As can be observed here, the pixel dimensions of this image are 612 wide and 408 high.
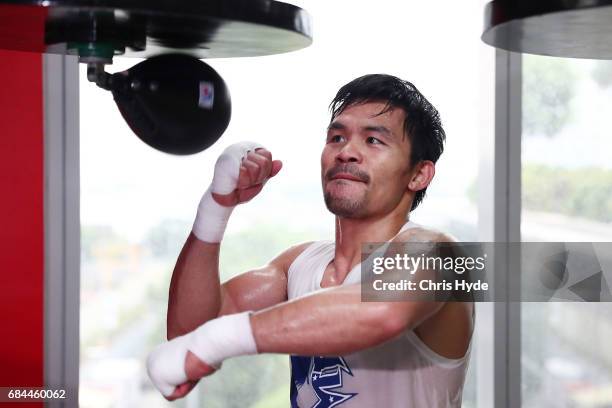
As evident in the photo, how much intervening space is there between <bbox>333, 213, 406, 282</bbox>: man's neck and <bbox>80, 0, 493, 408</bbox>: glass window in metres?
0.69

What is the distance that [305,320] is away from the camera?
0.84 meters

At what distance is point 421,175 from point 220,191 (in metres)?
0.31

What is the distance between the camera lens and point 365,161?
112 cm

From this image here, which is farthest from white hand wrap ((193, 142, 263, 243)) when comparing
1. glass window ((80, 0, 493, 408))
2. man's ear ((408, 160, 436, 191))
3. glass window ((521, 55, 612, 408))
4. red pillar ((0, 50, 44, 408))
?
glass window ((521, 55, 612, 408))

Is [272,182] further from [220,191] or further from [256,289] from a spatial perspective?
[220,191]

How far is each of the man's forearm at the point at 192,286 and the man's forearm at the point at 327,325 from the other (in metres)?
0.35

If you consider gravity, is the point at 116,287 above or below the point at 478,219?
below

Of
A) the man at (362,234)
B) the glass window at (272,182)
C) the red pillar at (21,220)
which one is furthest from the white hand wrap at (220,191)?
the glass window at (272,182)

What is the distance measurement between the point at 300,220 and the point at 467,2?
699mm

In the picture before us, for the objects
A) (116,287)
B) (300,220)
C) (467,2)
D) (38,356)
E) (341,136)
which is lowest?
(38,356)

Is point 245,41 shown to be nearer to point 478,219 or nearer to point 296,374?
point 296,374

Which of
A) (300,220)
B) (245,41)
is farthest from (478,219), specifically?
(245,41)

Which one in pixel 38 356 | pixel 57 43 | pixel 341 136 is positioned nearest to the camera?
pixel 57 43

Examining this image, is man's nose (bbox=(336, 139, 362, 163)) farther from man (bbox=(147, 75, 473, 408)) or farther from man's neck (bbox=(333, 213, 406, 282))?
man's neck (bbox=(333, 213, 406, 282))
